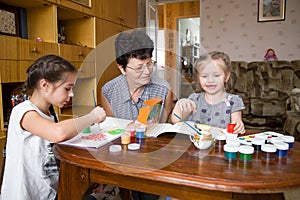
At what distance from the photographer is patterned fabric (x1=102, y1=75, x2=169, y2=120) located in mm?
1022

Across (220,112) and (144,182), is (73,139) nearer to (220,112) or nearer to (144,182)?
(144,182)

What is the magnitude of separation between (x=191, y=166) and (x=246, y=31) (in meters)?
3.70

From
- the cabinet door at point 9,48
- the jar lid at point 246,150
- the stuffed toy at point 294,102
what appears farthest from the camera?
the stuffed toy at point 294,102

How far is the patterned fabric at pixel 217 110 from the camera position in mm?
1086

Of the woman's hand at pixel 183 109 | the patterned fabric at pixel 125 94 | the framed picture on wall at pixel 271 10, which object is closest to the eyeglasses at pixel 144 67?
the patterned fabric at pixel 125 94

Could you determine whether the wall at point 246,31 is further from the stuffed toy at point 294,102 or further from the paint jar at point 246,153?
the paint jar at point 246,153

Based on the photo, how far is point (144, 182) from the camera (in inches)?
23.9

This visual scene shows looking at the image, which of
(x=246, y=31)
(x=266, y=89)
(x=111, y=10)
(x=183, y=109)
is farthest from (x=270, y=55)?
(x=183, y=109)

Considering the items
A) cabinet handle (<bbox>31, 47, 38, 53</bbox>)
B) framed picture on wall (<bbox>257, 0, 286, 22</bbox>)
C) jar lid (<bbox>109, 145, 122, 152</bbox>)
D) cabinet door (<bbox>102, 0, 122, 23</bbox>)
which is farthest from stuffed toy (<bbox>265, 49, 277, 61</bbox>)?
jar lid (<bbox>109, 145, 122, 152</bbox>)

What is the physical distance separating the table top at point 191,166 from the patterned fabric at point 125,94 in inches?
11.3

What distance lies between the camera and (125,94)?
111 cm

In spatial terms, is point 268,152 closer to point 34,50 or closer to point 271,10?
point 34,50

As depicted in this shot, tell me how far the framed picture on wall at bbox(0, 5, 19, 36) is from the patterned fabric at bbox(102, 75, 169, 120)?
109 centimetres

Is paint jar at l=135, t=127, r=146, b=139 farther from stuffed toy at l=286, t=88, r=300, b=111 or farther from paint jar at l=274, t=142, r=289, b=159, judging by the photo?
stuffed toy at l=286, t=88, r=300, b=111
